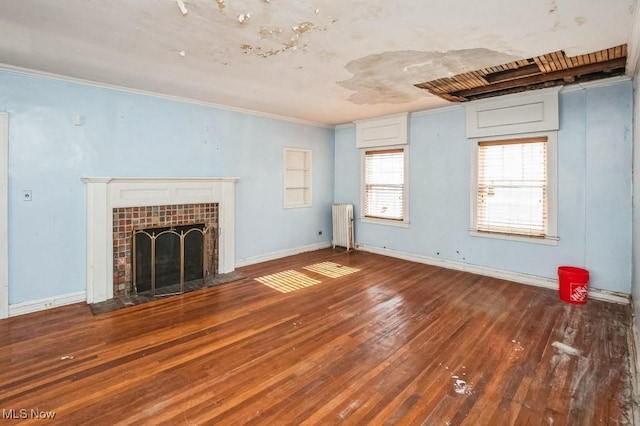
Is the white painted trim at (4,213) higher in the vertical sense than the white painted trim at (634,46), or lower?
lower

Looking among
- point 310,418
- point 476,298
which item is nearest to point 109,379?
point 310,418

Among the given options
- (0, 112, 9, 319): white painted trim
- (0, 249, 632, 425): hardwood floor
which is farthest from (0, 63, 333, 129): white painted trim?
(0, 249, 632, 425): hardwood floor

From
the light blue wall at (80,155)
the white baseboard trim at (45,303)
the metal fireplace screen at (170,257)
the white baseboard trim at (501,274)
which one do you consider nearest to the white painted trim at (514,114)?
the white baseboard trim at (501,274)

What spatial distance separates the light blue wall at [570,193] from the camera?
12.2 feet

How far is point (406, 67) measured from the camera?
11.0 feet

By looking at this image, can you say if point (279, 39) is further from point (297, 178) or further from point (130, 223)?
point (297, 178)

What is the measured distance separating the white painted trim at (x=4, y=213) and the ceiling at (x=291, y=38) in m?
0.67

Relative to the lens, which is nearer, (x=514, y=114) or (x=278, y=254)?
(x=514, y=114)

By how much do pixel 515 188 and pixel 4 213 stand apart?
6.18 m

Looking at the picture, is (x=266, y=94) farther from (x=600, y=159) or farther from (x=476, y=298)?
(x=600, y=159)

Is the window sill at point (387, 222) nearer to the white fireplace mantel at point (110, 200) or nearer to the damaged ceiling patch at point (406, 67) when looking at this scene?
the damaged ceiling patch at point (406, 67)

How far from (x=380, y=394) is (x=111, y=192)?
3.72 meters

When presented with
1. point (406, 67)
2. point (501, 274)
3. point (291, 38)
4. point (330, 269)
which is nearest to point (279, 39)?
point (291, 38)

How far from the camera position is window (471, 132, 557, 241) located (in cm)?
427
